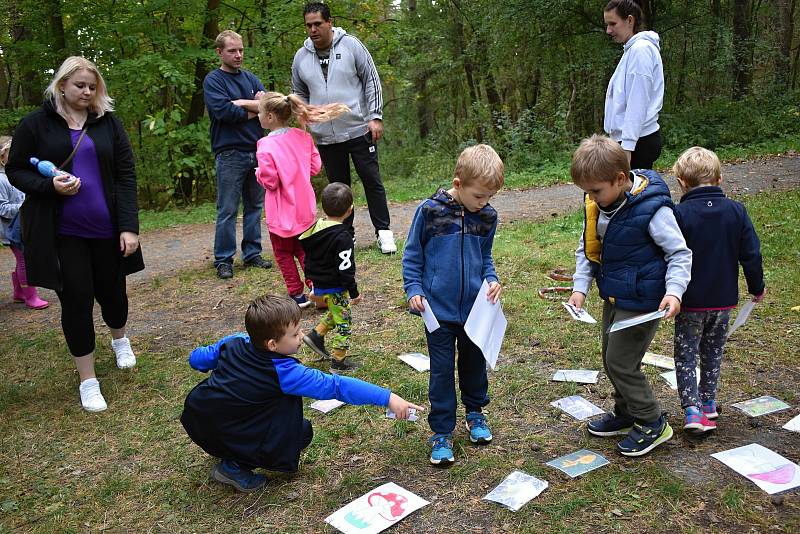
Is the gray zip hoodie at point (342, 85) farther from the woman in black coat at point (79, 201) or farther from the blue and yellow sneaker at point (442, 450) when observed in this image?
the blue and yellow sneaker at point (442, 450)

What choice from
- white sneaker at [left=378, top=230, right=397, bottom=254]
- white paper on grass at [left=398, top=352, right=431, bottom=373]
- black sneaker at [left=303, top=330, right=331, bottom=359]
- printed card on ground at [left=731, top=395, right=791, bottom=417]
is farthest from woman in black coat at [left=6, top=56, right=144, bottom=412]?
printed card on ground at [left=731, top=395, right=791, bottom=417]

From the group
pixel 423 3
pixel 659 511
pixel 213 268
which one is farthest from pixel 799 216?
pixel 423 3

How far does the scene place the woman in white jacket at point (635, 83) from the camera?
4555mm

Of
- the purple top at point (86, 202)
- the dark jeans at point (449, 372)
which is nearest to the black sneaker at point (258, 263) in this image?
the purple top at point (86, 202)

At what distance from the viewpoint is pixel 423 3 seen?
20.6m

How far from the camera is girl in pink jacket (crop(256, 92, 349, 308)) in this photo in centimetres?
525

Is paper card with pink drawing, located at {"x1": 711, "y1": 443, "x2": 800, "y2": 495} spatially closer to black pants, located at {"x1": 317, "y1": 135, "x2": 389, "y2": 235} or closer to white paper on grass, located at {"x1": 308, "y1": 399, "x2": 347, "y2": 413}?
white paper on grass, located at {"x1": 308, "y1": 399, "x2": 347, "y2": 413}

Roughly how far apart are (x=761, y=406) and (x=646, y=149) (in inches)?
83.7

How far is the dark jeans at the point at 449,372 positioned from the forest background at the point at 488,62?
8719 millimetres

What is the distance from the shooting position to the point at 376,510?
2.78m

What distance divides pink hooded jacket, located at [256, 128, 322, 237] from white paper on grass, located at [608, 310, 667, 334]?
3.01 m

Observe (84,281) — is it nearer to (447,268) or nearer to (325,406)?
(325,406)

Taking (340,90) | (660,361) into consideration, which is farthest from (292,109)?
(660,361)

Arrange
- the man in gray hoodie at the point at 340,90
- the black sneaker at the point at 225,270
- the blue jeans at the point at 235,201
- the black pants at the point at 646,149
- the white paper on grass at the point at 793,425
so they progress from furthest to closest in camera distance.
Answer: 1. the black sneaker at the point at 225,270
2. the blue jeans at the point at 235,201
3. the man in gray hoodie at the point at 340,90
4. the black pants at the point at 646,149
5. the white paper on grass at the point at 793,425
